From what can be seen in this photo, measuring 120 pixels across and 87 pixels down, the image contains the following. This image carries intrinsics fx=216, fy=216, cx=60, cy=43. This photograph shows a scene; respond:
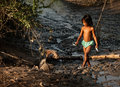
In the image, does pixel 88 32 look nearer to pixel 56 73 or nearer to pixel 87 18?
pixel 87 18

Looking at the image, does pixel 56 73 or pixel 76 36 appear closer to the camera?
pixel 56 73

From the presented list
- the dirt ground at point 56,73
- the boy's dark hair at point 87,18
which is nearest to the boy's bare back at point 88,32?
the boy's dark hair at point 87,18

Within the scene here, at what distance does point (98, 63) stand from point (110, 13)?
33.2 ft

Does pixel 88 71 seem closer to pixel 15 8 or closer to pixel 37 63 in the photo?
pixel 37 63

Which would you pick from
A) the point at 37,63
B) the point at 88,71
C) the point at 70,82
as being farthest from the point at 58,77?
the point at 37,63

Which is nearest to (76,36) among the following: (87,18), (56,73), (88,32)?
(88,32)

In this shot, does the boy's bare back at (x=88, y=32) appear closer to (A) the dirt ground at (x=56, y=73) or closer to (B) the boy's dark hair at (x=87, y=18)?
(B) the boy's dark hair at (x=87, y=18)

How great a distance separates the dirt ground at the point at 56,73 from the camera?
462 cm

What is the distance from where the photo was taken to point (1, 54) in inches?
244

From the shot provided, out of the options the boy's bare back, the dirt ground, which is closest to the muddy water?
the dirt ground

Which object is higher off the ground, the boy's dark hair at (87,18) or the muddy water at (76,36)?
the boy's dark hair at (87,18)

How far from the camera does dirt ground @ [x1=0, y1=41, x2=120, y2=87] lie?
15.2 ft

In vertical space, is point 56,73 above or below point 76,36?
above

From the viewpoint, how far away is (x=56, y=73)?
5391mm
